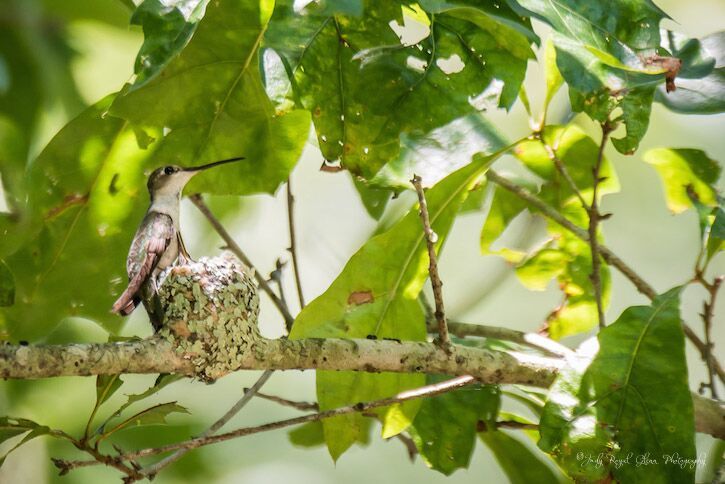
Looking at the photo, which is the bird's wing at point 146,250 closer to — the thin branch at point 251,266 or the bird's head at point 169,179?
the bird's head at point 169,179

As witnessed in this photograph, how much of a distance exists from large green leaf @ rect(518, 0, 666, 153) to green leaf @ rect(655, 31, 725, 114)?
8.8 inches

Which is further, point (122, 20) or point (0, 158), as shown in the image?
point (122, 20)

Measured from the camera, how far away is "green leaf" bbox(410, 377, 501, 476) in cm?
293

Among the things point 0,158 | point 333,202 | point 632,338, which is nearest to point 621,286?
point 333,202

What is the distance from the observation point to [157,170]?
111 inches

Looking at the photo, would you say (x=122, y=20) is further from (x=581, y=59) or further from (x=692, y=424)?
(x=692, y=424)

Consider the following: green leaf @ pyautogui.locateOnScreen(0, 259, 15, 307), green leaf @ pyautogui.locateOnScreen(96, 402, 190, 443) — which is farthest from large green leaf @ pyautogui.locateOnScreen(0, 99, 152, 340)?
green leaf @ pyautogui.locateOnScreen(96, 402, 190, 443)

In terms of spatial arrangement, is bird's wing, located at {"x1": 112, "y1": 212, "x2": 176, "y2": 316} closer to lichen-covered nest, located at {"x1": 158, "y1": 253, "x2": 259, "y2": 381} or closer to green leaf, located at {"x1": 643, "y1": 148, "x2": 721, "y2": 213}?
lichen-covered nest, located at {"x1": 158, "y1": 253, "x2": 259, "y2": 381}

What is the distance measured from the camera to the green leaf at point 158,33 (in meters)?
2.00

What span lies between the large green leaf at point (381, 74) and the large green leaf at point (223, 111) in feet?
0.77

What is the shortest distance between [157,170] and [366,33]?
821 millimetres

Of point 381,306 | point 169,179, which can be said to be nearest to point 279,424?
point 381,306

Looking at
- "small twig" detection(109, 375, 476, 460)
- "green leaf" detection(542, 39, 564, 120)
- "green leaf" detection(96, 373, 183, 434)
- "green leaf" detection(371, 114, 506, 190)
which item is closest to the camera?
"small twig" detection(109, 375, 476, 460)

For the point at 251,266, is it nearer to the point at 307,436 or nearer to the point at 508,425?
the point at 307,436
